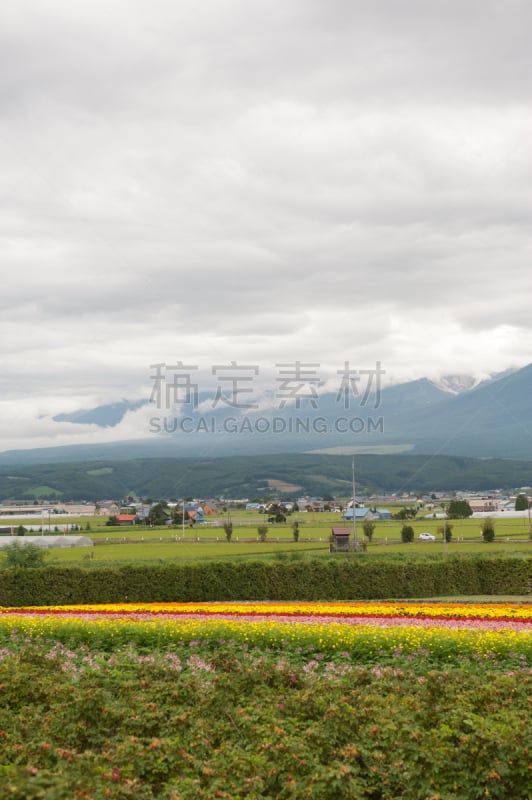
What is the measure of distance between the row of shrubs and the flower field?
18821 millimetres

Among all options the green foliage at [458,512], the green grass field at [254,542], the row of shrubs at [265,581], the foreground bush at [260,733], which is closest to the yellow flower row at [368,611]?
the row of shrubs at [265,581]

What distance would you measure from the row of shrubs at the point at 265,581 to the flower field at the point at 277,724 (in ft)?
61.7

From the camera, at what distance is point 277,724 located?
985 cm

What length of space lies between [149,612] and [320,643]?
29.9 feet

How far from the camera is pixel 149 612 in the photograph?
76.2 feet

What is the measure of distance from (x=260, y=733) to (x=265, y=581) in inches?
976

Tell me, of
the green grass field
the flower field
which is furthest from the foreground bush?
the green grass field

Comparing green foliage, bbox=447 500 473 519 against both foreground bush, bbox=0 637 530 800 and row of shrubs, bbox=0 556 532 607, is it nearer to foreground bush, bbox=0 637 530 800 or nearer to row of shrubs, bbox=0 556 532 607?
row of shrubs, bbox=0 556 532 607

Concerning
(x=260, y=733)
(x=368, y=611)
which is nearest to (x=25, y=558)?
(x=368, y=611)

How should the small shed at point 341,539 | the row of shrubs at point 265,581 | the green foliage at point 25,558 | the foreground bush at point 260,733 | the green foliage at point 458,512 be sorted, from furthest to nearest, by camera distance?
1. the green foliage at point 458,512
2. the small shed at point 341,539
3. the green foliage at point 25,558
4. the row of shrubs at point 265,581
5. the foreground bush at point 260,733

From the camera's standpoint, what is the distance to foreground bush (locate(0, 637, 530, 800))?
28.1 ft

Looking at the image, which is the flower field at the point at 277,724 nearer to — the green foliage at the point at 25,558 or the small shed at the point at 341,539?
the green foliage at the point at 25,558

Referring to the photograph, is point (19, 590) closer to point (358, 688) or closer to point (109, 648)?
point (109, 648)

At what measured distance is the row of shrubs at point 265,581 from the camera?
→ 109ft
